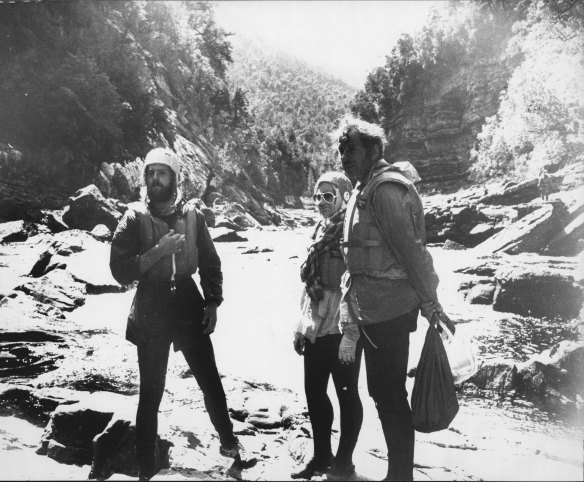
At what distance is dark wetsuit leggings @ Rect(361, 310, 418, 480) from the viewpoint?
2.28 meters

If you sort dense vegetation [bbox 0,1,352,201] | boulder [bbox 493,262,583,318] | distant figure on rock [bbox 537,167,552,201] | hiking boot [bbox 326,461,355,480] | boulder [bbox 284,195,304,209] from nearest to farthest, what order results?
hiking boot [bbox 326,461,355,480]
boulder [bbox 493,262,583,318]
dense vegetation [bbox 0,1,352,201]
distant figure on rock [bbox 537,167,552,201]
boulder [bbox 284,195,304,209]

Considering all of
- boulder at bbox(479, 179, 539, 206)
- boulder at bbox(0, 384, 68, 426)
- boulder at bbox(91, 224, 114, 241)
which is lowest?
boulder at bbox(0, 384, 68, 426)

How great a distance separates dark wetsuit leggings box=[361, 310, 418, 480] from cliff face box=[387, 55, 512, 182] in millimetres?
27944

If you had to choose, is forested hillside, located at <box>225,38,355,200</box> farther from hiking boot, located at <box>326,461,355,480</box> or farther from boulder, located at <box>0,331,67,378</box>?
hiking boot, located at <box>326,461,355,480</box>

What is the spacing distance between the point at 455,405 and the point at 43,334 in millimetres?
4710

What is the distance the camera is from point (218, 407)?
9.55 ft

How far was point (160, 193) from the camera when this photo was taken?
111 inches

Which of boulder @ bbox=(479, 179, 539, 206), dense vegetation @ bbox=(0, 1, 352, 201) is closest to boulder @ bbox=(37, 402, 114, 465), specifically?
dense vegetation @ bbox=(0, 1, 352, 201)

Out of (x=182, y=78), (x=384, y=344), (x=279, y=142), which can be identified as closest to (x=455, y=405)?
(x=384, y=344)

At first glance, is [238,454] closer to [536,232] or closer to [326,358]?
[326,358]

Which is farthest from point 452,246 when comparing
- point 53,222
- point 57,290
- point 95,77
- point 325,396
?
point 95,77

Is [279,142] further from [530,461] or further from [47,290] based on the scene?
[530,461]

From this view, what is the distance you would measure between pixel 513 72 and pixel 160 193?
22.4 metres

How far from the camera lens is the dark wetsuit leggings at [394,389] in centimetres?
228
